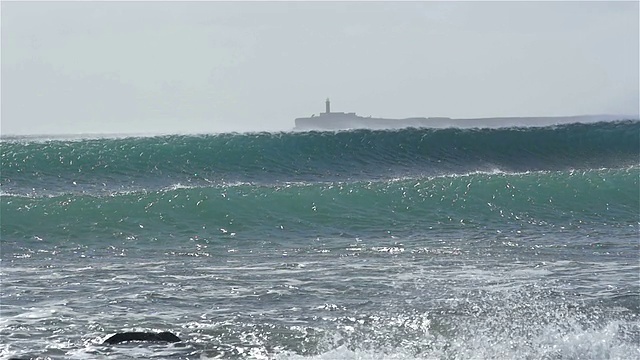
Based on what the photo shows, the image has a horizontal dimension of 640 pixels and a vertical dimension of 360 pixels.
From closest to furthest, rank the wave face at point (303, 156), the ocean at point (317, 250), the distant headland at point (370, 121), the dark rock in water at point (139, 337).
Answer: the dark rock in water at point (139, 337), the ocean at point (317, 250), the wave face at point (303, 156), the distant headland at point (370, 121)

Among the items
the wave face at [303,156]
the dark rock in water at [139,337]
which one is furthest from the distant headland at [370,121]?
the dark rock in water at [139,337]

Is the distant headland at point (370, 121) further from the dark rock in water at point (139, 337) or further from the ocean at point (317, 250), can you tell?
the dark rock in water at point (139, 337)

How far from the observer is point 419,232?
56.0 ft

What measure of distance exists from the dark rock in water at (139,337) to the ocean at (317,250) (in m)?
0.16

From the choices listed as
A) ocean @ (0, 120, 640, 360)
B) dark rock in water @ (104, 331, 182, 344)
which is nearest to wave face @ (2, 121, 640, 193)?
ocean @ (0, 120, 640, 360)

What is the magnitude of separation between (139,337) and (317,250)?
20.0 feet

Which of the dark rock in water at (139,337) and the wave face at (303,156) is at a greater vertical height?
→ the wave face at (303,156)

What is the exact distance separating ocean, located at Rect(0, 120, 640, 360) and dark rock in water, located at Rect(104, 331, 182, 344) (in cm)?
16

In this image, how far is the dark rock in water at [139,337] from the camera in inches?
362

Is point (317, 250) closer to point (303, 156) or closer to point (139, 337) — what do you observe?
point (139, 337)

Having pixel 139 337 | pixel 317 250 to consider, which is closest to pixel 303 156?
pixel 317 250

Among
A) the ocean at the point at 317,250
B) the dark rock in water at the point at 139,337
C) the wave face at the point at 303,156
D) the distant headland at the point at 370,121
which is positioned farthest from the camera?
the distant headland at the point at 370,121

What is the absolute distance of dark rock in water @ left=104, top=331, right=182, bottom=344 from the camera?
9203 mm

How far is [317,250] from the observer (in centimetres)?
1509
